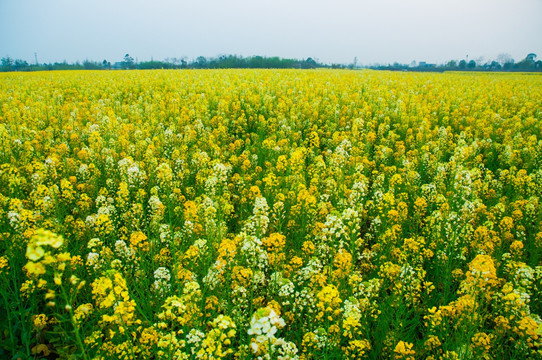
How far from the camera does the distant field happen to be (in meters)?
3.00

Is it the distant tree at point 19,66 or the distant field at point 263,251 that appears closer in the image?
A: the distant field at point 263,251

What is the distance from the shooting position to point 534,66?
83500mm

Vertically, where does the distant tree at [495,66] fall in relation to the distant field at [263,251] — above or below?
above

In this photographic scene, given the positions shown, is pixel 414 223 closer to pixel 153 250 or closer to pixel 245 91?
pixel 153 250

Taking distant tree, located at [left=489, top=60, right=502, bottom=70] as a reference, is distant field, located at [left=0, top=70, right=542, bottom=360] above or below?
below

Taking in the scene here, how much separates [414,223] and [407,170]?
5.88 feet

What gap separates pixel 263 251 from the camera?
11.7ft

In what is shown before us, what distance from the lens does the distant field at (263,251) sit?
9.85 feet

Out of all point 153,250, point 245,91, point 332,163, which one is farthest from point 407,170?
point 245,91

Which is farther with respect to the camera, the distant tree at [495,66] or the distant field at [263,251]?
the distant tree at [495,66]

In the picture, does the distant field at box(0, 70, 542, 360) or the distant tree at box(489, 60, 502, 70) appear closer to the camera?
the distant field at box(0, 70, 542, 360)

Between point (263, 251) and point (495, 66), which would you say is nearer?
point (263, 251)

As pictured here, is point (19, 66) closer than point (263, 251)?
No

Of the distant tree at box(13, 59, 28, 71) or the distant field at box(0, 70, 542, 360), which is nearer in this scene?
the distant field at box(0, 70, 542, 360)
